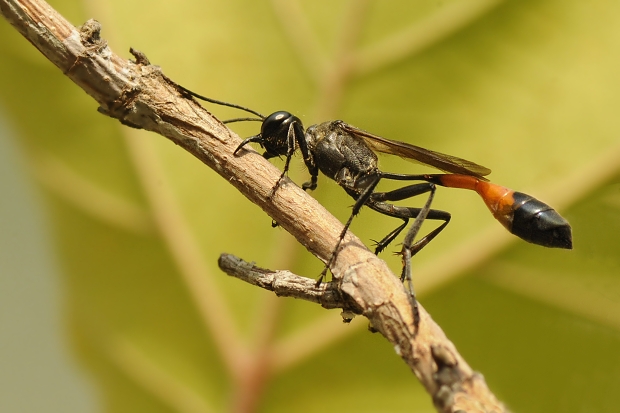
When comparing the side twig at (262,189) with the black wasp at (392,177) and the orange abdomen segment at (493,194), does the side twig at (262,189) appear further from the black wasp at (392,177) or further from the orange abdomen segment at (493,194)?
the orange abdomen segment at (493,194)

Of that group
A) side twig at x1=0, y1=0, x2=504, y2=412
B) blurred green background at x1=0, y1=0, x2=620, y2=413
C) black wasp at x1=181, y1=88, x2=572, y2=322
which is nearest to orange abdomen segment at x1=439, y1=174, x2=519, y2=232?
black wasp at x1=181, y1=88, x2=572, y2=322

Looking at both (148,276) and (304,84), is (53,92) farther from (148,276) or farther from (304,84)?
(304,84)

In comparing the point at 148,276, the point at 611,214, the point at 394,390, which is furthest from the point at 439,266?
the point at 148,276

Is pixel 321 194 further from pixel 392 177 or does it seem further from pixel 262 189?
pixel 262 189

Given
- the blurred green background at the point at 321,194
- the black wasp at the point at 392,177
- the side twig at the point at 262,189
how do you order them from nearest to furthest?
the side twig at the point at 262,189 < the black wasp at the point at 392,177 < the blurred green background at the point at 321,194

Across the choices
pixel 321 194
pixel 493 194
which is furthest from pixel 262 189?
pixel 493 194

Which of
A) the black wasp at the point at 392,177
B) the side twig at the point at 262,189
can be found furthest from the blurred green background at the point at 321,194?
the side twig at the point at 262,189
